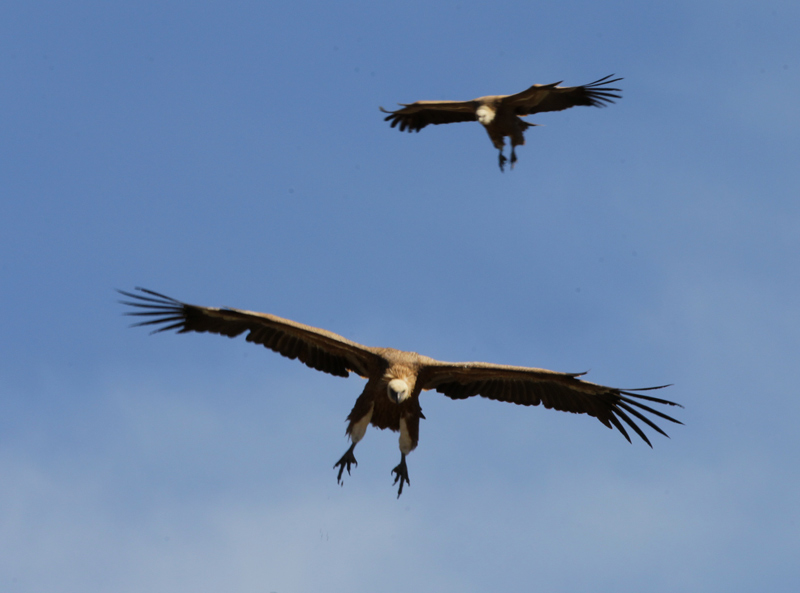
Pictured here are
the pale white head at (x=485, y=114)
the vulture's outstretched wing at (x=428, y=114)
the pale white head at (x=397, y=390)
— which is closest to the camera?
the pale white head at (x=397, y=390)

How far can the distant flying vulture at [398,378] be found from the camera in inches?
510

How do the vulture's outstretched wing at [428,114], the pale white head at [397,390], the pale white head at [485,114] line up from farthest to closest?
the vulture's outstretched wing at [428,114] < the pale white head at [485,114] < the pale white head at [397,390]

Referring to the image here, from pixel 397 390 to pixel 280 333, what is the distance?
213 cm

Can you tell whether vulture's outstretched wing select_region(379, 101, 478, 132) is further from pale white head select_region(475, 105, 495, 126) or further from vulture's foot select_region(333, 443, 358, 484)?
vulture's foot select_region(333, 443, 358, 484)

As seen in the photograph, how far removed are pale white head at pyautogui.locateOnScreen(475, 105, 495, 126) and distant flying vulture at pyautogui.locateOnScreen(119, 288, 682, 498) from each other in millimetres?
4191

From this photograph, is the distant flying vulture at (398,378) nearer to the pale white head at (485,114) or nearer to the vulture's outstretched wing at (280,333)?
the vulture's outstretched wing at (280,333)

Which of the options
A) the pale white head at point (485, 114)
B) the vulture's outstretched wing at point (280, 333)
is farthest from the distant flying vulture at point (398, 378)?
the pale white head at point (485, 114)

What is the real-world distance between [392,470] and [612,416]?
9.99 feet

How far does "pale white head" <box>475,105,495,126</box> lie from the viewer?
50.5ft

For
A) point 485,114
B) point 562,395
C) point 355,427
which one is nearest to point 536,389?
point 562,395

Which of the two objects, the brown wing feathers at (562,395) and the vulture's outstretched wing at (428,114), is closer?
the brown wing feathers at (562,395)

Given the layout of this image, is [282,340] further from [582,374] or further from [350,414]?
[582,374]

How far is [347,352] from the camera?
13477 mm

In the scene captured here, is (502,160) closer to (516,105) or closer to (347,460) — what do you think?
(516,105)
